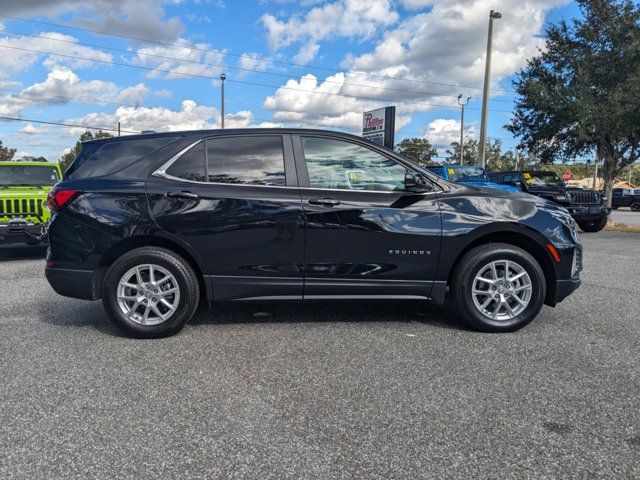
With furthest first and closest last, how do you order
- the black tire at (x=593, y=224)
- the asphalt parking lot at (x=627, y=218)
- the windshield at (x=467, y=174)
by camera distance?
the asphalt parking lot at (x=627, y=218), the windshield at (x=467, y=174), the black tire at (x=593, y=224)

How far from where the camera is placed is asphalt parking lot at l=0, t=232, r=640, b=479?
2457mm

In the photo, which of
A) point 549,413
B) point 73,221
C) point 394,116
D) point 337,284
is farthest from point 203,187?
point 394,116

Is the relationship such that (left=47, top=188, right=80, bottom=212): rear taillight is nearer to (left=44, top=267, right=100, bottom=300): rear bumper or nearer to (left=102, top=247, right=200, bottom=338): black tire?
(left=44, top=267, right=100, bottom=300): rear bumper

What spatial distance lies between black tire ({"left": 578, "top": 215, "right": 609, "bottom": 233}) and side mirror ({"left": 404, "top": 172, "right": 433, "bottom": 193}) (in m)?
12.6

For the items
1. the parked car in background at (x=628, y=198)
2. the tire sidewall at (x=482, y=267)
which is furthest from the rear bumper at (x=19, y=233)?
the parked car in background at (x=628, y=198)

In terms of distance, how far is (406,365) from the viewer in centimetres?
370

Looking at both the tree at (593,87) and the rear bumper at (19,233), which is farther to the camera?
the tree at (593,87)

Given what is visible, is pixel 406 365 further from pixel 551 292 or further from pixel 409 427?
pixel 551 292

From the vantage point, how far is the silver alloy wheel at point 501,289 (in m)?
4.46

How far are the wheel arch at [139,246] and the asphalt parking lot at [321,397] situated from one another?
1.66 feet

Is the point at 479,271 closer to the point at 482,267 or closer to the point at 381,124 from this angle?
the point at 482,267

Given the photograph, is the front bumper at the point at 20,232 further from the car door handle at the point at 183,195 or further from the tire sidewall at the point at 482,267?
the tire sidewall at the point at 482,267

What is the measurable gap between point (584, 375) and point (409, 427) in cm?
155

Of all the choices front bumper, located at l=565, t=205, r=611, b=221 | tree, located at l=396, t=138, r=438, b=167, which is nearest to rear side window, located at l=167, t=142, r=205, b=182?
front bumper, located at l=565, t=205, r=611, b=221
